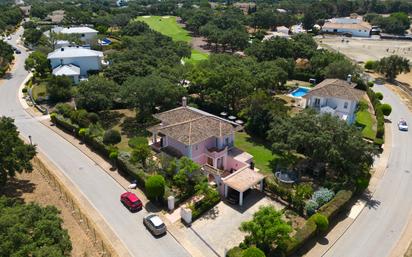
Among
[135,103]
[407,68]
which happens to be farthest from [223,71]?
[407,68]

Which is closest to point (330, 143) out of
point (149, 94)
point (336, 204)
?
point (336, 204)

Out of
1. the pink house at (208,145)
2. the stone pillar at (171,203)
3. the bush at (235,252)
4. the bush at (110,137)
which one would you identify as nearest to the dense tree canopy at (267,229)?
the bush at (235,252)

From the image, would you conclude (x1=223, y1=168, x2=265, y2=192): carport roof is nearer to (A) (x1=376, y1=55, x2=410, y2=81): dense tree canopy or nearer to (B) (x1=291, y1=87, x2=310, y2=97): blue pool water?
(B) (x1=291, y1=87, x2=310, y2=97): blue pool water

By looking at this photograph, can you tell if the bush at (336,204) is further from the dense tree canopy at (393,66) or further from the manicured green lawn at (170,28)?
the manicured green lawn at (170,28)

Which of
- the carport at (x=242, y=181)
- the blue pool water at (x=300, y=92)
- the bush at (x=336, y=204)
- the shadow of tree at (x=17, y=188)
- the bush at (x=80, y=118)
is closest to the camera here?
the bush at (x=336, y=204)

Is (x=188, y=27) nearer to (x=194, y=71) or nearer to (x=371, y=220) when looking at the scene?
(x=194, y=71)

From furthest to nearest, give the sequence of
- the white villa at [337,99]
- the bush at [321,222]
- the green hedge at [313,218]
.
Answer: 1. the white villa at [337,99]
2. the bush at [321,222]
3. the green hedge at [313,218]

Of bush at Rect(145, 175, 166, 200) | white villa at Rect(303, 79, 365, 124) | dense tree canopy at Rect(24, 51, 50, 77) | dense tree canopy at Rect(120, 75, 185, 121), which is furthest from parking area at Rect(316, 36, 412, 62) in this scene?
bush at Rect(145, 175, 166, 200)
